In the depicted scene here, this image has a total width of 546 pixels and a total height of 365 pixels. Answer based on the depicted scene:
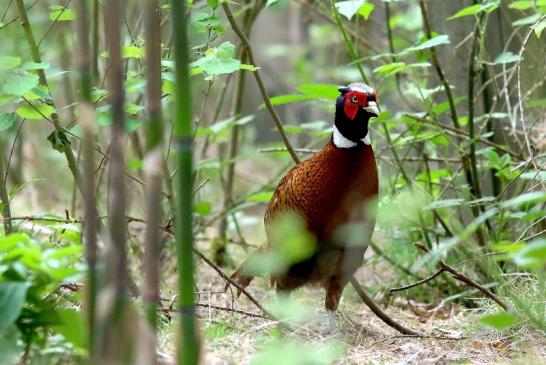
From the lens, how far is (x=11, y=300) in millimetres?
2145

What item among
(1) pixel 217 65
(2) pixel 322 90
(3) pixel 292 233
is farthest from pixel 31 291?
(2) pixel 322 90

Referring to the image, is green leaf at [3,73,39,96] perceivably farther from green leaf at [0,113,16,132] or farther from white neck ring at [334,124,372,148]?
white neck ring at [334,124,372,148]

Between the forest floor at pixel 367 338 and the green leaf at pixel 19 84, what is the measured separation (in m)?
0.96

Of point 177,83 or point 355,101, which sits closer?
point 177,83

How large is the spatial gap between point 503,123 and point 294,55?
5406 mm

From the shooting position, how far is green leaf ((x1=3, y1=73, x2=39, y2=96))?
282cm

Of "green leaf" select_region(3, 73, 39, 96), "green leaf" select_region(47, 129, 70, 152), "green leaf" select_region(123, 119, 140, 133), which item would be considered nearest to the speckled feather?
"green leaf" select_region(123, 119, 140, 133)

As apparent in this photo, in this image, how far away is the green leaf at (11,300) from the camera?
2102 mm

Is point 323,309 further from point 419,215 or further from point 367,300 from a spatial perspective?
point 419,215

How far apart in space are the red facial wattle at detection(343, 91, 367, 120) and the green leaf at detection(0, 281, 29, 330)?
6.29 ft

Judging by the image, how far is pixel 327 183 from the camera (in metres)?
3.65

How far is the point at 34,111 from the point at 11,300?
1186 millimetres

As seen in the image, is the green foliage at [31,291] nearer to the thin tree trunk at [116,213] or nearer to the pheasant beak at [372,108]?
the thin tree trunk at [116,213]

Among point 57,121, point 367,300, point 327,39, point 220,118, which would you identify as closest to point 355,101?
point 367,300
